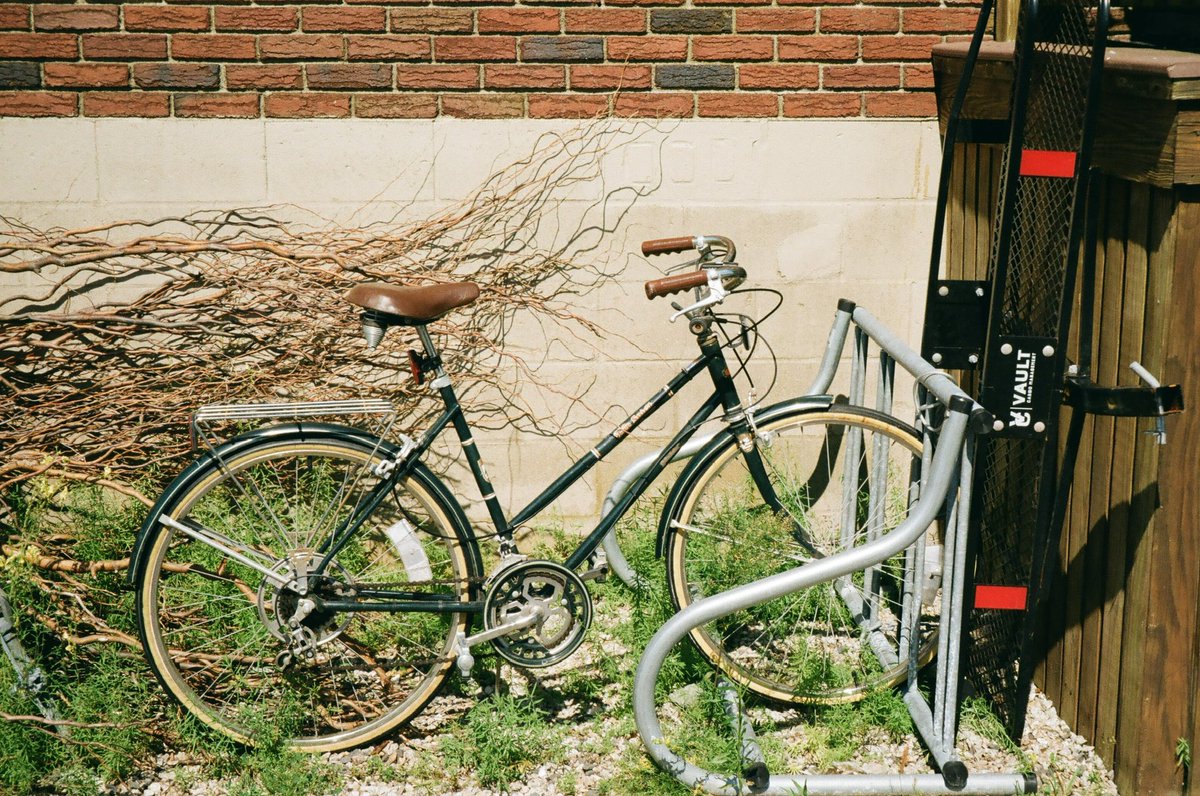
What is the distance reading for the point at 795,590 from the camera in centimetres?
297

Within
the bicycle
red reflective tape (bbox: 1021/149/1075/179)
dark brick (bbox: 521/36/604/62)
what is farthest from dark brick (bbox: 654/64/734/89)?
red reflective tape (bbox: 1021/149/1075/179)

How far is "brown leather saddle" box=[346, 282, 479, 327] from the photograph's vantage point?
325 centimetres

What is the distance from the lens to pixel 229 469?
3303 mm

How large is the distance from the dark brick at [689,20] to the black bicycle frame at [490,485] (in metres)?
1.40

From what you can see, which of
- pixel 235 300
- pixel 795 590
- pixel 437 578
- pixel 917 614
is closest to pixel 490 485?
pixel 437 578

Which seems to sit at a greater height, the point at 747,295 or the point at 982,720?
the point at 747,295

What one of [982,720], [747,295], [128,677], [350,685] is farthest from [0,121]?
[982,720]

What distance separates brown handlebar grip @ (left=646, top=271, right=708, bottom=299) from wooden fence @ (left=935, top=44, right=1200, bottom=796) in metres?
1.10

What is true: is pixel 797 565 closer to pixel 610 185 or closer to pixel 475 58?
pixel 610 185

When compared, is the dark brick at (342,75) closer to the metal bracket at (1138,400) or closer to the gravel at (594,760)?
the gravel at (594,760)

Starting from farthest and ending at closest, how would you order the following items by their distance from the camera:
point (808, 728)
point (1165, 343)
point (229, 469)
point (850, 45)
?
point (850, 45), point (808, 728), point (229, 469), point (1165, 343)

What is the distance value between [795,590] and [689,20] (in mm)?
2306

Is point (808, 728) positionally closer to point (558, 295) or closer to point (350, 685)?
point (350, 685)

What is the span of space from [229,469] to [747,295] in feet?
6.90
